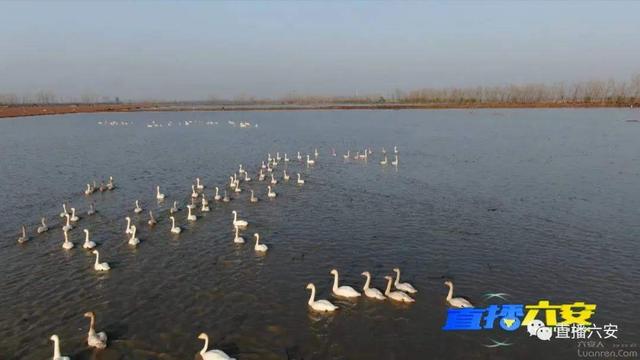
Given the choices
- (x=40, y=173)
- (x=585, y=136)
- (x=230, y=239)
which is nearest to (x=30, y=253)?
(x=230, y=239)

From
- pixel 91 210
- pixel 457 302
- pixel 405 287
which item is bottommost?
pixel 457 302

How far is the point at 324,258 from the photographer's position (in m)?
21.2

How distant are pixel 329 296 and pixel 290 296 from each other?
140 cm

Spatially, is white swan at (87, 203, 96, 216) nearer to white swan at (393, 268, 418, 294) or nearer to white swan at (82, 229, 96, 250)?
white swan at (82, 229, 96, 250)

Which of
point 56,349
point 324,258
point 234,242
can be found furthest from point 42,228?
point 324,258

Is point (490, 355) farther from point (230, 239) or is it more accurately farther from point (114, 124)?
point (114, 124)

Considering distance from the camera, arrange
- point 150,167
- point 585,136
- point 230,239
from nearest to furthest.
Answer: point 230,239 → point 150,167 → point 585,136

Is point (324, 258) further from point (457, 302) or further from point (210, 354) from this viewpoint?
point (210, 354)

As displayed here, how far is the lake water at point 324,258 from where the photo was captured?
47.9 ft

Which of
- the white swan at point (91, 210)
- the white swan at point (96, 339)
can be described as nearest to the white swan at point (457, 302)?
the white swan at point (96, 339)

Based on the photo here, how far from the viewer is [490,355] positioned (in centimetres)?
1373

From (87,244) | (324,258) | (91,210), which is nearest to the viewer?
(324,258)

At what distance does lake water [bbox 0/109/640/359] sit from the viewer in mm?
14586

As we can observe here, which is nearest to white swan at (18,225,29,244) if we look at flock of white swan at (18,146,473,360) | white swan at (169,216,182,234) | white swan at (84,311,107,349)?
flock of white swan at (18,146,473,360)
